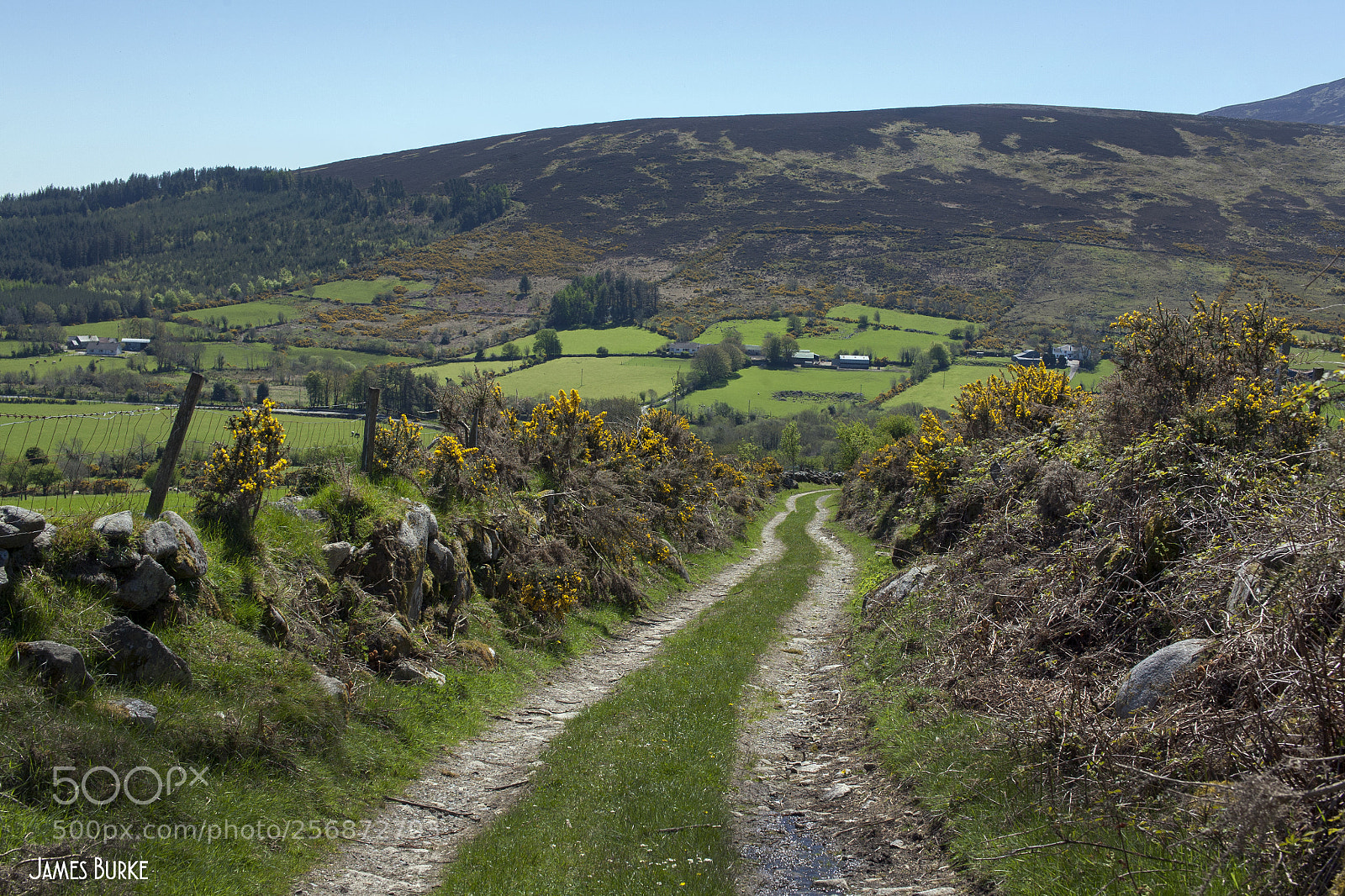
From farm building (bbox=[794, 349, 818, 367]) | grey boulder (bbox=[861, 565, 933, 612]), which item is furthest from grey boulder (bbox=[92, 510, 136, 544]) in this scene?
farm building (bbox=[794, 349, 818, 367])

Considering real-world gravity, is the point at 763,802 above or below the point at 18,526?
below

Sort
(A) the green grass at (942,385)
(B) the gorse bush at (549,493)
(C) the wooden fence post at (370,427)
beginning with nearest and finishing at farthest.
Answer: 1. (C) the wooden fence post at (370,427)
2. (B) the gorse bush at (549,493)
3. (A) the green grass at (942,385)

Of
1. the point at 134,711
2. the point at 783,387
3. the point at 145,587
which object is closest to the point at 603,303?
the point at 783,387

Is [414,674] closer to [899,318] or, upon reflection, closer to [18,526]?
[18,526]

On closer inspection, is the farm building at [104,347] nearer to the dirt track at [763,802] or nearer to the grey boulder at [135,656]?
the grey boulder at [135,656]

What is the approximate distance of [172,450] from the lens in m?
8.01

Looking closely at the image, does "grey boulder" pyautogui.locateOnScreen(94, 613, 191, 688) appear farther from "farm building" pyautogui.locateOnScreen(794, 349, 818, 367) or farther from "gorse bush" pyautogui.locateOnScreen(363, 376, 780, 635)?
"farm building" pyautogui.locateOnScreen(794, 349, 818, 367)

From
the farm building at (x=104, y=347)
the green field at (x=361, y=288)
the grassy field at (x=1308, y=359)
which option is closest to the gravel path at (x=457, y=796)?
the grassy field at (x=1308, y=359)

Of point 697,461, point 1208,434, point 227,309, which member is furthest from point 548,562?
point 227,309

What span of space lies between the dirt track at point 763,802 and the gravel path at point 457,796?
1 centimetres

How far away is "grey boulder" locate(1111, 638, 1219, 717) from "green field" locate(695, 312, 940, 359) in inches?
4095

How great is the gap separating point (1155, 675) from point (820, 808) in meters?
3.34

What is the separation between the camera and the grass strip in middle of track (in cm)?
562

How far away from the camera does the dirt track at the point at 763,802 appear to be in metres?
5.69
